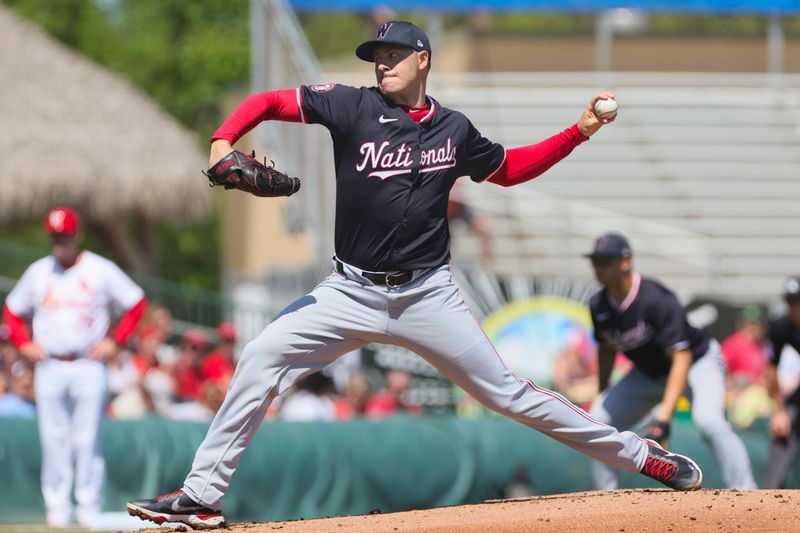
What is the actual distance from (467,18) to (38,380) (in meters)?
15.3

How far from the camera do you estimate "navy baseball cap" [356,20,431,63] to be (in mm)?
6156

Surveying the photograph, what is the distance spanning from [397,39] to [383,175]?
0.61 m

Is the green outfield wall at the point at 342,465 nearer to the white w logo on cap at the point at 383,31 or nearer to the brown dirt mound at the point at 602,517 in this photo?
the brown dirt mound at the point at 602,517

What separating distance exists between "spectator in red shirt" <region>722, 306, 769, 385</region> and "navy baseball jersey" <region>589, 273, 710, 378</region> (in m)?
6.56

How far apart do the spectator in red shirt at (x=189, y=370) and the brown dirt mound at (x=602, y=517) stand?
7.59 m

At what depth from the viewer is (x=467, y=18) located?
23844 millimetres

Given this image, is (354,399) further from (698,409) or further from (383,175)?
(383,175)

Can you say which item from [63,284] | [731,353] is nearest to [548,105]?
[731,353]

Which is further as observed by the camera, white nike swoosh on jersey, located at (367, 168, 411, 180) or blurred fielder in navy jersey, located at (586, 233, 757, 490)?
blurred fielder in navy jersey, located at (586, 233, 757, 490)

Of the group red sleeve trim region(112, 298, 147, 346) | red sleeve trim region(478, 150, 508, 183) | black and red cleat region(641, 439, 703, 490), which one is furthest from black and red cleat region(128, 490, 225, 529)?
red sleeve trim region(112, 298, 147, 346)

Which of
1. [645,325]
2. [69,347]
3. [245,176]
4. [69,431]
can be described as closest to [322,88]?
[245,176]

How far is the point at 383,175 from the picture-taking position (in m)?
6.12

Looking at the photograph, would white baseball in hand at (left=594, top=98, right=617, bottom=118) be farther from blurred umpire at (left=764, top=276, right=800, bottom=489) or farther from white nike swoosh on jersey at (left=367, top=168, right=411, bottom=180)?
blurred umpire at (left=764, top=276, right=800, bottom=489)

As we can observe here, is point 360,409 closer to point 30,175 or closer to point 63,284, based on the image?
point 63,284
